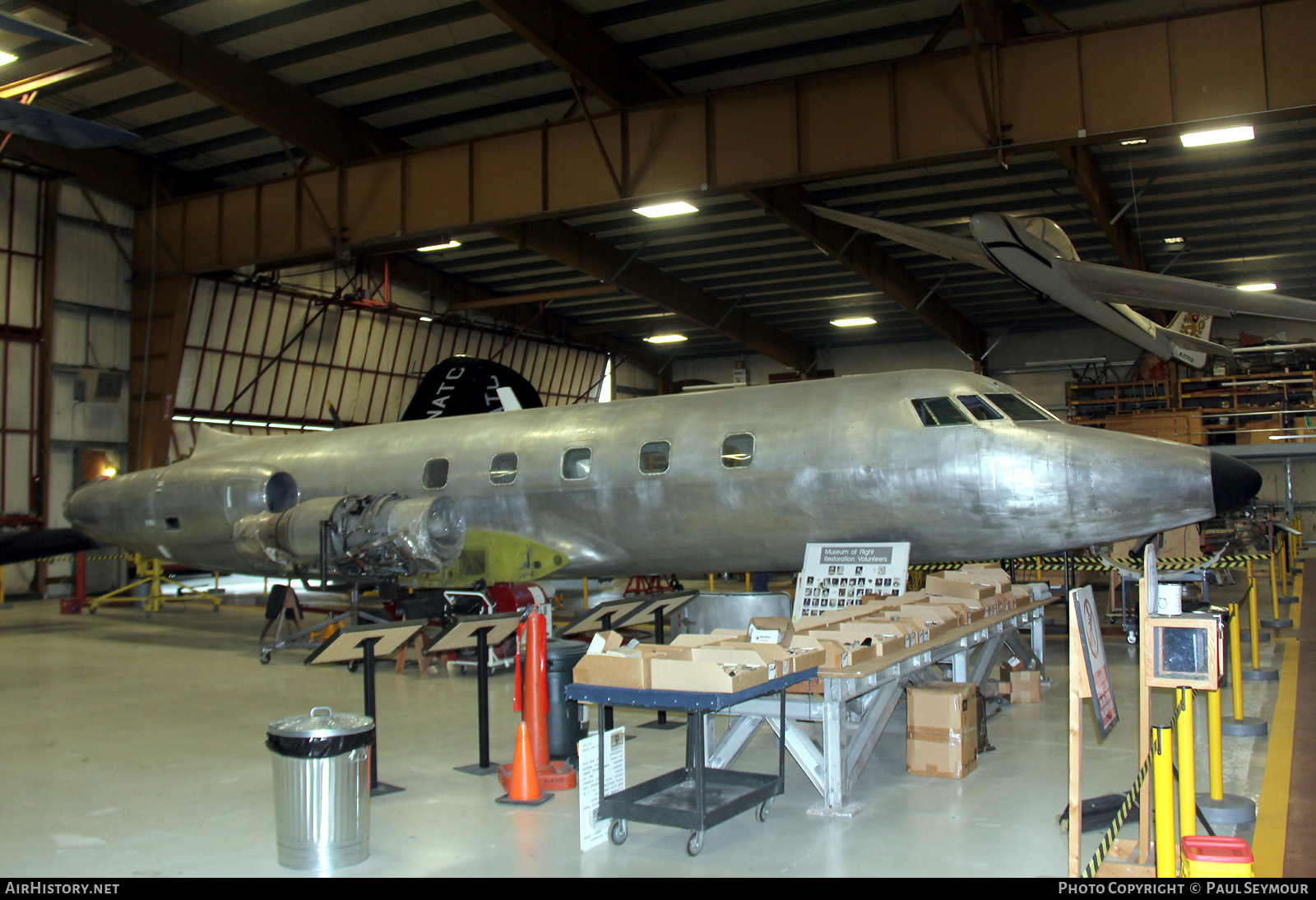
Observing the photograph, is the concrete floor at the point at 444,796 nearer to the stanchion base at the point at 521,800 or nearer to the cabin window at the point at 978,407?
the stanchion base at the point at 521,800

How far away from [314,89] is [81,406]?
1175 cm

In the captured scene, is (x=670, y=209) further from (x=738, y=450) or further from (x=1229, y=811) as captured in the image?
(x=1229, y=811)

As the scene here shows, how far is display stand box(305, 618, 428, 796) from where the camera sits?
773cm

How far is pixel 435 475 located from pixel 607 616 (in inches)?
250

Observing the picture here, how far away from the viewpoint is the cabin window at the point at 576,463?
1429 centimetres

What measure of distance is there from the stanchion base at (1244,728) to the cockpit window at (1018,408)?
396cm

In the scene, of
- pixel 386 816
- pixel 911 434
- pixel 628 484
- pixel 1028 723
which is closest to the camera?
pixel 386 816

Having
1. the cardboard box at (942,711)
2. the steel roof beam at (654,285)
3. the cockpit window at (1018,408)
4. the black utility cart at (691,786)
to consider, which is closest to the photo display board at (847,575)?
the cockpit window at (1018,408)

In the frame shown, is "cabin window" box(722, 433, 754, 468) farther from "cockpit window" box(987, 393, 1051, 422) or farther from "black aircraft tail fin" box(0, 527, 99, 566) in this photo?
"black aircraft tail fin" box(0, 527, 99, 566)

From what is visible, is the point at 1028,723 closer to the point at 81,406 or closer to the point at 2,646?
the point at 2,646

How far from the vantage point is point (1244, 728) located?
907 centimetres

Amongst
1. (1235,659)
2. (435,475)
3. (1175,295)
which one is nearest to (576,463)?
(435,475)

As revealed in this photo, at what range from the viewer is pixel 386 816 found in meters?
7.27
